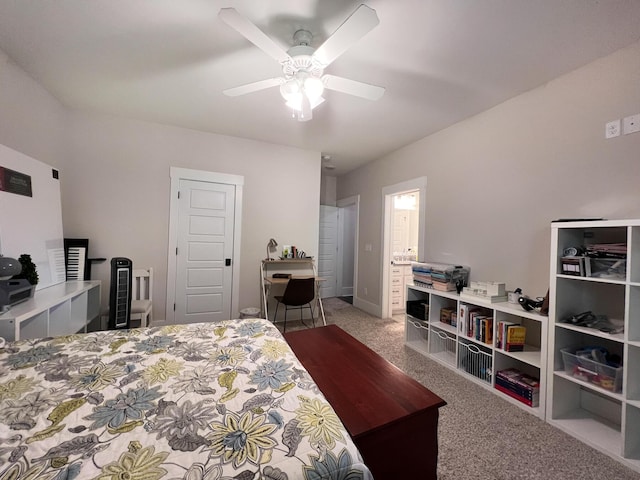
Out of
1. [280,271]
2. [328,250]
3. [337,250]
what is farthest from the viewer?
[337,250]

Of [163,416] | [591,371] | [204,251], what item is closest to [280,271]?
[204,251]

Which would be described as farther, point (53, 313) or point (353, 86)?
point (53, 313)

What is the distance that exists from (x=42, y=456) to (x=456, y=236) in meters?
3.27

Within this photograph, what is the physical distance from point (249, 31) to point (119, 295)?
7.99 ft

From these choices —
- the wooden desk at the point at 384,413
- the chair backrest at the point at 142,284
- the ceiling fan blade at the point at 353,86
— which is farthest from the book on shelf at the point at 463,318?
the chair backrest at the point at 142,284

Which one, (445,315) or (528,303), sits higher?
(528,303)

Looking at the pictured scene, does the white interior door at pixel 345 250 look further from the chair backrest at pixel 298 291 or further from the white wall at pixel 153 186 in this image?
the chair backrest at pixel 298 291

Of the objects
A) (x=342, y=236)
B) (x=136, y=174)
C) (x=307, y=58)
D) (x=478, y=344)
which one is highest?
(x=307, y=58)

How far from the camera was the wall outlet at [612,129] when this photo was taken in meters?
1.78

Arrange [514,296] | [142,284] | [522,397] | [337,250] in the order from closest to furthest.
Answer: [522,397] < [514,296] < [142,284] < [337,250]

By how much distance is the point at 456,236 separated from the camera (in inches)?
116

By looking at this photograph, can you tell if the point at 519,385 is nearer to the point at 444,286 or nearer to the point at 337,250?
the point at 444,286

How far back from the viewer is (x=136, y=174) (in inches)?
121

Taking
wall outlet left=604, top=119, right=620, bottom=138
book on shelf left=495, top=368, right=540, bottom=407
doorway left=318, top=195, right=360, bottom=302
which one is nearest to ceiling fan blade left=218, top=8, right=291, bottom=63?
wall outlet left=604, top=119, right=620, bottom=138
